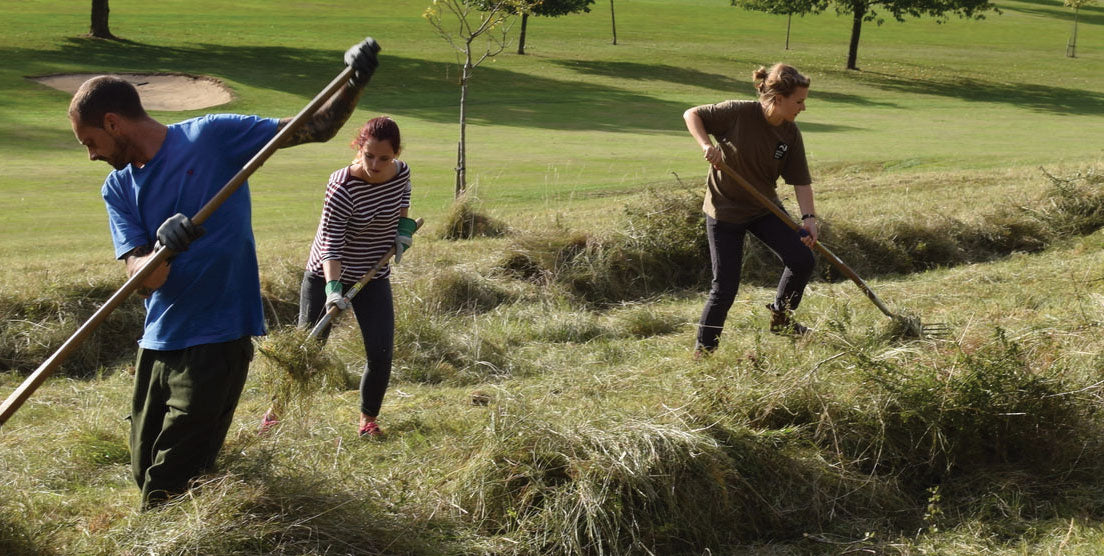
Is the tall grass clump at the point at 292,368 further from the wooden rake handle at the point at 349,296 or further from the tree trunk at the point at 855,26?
the tree trunk at the point at 855,26

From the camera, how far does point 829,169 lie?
55.0 ft

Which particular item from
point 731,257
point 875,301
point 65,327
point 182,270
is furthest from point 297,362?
point 875,301

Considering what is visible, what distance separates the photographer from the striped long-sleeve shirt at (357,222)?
5188mm

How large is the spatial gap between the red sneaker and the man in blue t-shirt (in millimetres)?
1269

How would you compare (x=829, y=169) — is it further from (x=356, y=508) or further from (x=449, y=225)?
(x=356, y=508)

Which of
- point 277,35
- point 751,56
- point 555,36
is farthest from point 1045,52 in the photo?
point 277,35

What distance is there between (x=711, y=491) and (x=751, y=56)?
142 feet

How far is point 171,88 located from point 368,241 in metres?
26.4

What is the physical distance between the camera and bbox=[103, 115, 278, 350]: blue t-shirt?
147 inches

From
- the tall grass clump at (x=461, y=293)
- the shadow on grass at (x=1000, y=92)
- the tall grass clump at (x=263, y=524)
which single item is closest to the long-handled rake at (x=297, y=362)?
the tall grass clump at (x=263, y=524)

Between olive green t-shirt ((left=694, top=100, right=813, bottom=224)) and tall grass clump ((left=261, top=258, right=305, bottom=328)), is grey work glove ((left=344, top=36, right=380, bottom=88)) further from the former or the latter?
tall grass clump ((left=261, top=258, right=305, bottom=328))

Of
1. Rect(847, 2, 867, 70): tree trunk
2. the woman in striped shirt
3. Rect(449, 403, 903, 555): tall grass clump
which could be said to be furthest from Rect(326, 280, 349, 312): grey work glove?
Rect(847, 2, 867, 70): tree trunk

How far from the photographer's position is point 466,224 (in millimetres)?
10320

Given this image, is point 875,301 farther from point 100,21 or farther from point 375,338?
point 100,21
